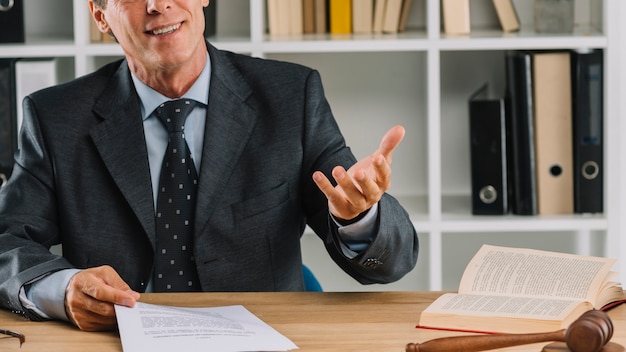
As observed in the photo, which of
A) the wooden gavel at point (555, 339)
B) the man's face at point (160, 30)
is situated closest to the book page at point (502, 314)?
the wooden gavel at point (555, 339)

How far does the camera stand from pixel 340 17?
9.07 ft

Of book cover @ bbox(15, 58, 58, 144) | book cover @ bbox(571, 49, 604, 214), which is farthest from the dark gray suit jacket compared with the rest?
book cover @ bbox(571, 49, 604, 214)

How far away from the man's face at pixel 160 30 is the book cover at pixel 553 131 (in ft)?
3.52

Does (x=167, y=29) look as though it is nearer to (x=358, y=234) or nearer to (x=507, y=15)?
(x=358, y=234)

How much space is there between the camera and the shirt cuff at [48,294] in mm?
1506

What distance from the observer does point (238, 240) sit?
1923 mm

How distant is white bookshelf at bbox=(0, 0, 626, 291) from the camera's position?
2.65 metres

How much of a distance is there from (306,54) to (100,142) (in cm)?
117

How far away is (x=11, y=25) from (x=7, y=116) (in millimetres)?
249

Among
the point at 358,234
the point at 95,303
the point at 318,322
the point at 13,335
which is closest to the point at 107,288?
the point at 95,303

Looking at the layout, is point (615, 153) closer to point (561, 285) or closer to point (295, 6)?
point (295, 6)

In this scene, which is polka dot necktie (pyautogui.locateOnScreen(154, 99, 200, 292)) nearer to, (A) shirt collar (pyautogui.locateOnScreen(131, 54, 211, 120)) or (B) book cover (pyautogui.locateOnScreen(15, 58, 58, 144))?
(A) shirt collar (pyautogui.locateOnScreen(131, 54, 211, 120))

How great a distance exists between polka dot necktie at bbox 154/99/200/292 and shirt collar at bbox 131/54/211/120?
0.22 ft

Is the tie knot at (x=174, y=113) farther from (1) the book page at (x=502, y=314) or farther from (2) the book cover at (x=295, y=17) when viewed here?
(2) the book cover at (x=295, y=17)
